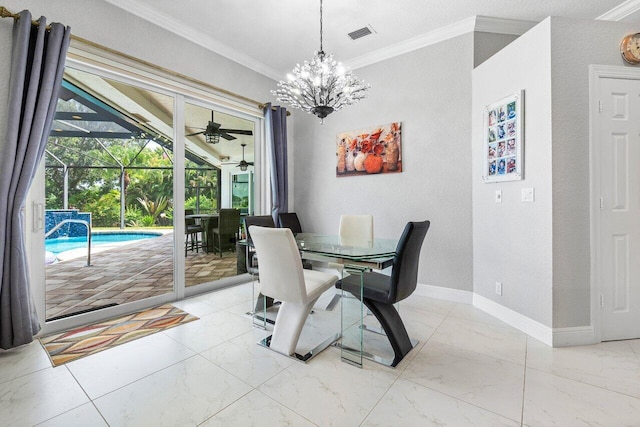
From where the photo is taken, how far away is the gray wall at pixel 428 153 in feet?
9.90

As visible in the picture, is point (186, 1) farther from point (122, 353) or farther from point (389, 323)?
point (389, 323)

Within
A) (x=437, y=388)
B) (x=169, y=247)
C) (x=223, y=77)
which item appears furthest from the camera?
(x=223, y=77)

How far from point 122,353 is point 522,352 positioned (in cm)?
287

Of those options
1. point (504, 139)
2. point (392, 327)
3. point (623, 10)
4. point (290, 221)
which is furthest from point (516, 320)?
point (623, 10)

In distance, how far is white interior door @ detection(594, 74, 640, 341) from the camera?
7.05 ft

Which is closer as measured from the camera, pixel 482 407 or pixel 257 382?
pixel 482 407

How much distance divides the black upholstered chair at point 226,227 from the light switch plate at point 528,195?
321 centimetres

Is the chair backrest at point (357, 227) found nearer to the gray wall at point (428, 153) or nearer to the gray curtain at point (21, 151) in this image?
the gray wall at point (428, 153)

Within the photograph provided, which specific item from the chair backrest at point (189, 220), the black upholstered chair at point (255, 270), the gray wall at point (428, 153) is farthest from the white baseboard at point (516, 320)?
the chair backrest at point (189, 220)

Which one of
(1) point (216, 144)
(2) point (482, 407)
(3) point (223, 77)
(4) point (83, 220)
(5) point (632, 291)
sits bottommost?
(2) point (482, 407)

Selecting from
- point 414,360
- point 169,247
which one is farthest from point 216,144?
point 414,360

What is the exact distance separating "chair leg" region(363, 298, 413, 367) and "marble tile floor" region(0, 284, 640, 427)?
90 mm

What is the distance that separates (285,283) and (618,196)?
2622 millimetres

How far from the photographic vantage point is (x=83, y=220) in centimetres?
254
